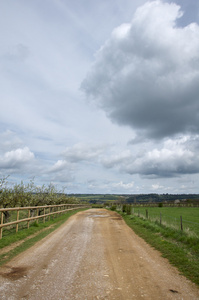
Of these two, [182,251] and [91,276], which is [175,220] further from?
[91,276]

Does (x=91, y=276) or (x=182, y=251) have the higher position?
(x=91, y=276)

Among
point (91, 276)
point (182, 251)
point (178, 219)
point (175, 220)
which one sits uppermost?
point (91, 276)

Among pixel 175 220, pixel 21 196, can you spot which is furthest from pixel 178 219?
pixel 21 196

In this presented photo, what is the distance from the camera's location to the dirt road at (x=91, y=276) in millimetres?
4625

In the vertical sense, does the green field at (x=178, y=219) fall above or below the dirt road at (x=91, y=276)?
below

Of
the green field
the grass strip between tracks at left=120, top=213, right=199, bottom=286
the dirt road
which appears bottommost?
the green field

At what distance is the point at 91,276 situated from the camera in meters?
5.61

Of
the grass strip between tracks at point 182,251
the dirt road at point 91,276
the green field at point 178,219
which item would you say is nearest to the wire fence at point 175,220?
the green field at point 178,219

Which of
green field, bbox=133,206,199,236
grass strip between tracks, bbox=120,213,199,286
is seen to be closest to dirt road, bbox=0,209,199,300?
grass strip between tracks, bbox=120,213,199,286

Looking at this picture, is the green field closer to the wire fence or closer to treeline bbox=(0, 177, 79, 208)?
the wire fence

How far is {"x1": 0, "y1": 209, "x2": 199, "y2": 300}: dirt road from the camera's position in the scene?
462 centimetres

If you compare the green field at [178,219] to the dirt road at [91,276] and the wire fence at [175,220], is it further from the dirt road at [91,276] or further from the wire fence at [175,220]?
the dirt road at [91,276]

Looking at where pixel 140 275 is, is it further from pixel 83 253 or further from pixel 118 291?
pixel 83 253

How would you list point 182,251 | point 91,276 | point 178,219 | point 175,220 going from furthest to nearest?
point 178,219, point 175,220, point 182,251, point 91,276
